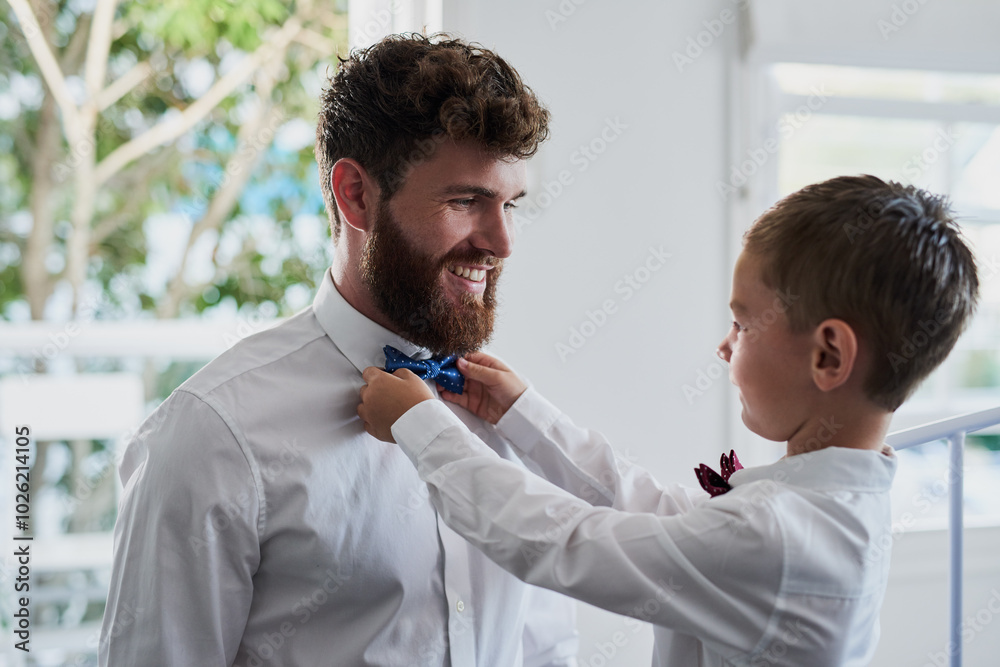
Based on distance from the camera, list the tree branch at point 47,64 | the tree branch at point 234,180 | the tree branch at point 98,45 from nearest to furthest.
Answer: the tree branch at point 47,64
the tree branch at point 98,45
the tree branch at point 234,180

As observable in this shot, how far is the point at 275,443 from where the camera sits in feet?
3.46

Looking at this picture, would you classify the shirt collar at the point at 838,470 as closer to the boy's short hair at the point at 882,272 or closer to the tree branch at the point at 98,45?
the boy's short hair at the point at 882,272

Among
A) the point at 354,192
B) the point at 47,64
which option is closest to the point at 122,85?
the point at 47,64

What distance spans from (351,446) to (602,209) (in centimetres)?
108

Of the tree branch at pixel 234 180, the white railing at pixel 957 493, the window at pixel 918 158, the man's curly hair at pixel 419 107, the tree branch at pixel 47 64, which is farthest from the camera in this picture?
the tree branch at pixel 234 180

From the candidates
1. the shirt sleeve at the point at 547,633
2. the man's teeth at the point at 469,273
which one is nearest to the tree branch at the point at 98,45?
the man's teeth at the point at 469,273

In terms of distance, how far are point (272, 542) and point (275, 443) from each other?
0.13 meters

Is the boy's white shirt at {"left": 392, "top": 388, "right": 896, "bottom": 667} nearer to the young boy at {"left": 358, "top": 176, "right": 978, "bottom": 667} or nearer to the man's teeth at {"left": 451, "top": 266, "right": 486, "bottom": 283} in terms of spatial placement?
the young boy at {"left": 358, "top": 176, "right": 978, "bottom": 667}

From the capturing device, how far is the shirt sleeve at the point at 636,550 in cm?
84

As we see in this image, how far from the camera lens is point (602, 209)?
1.97m

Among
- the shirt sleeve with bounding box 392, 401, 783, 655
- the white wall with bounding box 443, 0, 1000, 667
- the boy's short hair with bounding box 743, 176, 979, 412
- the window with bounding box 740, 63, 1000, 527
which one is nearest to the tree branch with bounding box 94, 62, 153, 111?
the white wall with bounding box 443, 0, 1000, 667

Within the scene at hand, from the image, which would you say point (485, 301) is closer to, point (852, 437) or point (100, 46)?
point (852, 437)

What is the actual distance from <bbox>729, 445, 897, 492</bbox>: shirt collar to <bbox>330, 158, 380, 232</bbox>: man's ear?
0.68 meters

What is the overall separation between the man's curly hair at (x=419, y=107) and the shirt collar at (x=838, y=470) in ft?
1.91
